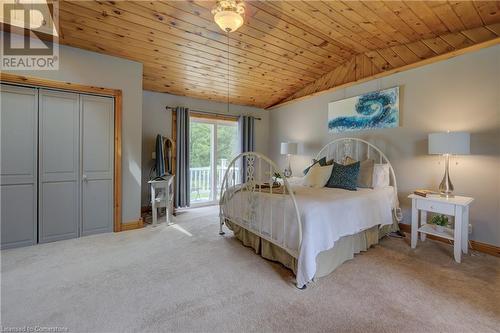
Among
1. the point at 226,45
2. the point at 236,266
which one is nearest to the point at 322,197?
the point at 236,266

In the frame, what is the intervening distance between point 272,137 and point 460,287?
4.65m

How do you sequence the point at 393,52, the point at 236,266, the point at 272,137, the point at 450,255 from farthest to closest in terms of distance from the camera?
1. the point at 272,137
2. the point at 393,52
3. the point at 450,255
4. the point at 236,266

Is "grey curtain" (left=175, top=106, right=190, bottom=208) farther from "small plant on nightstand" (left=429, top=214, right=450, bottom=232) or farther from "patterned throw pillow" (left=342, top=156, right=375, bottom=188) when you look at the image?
"small plant on nightstand" (left=429, top=214, right=450, bottom=232)

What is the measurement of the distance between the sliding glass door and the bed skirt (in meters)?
2.44

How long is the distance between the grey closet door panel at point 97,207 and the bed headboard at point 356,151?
12.3 ft

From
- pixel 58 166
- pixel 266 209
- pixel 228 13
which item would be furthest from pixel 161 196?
pixel 228 13

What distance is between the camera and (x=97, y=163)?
127 inches

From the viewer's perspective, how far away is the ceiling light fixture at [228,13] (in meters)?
2.27

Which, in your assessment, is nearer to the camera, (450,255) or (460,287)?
(460,287)

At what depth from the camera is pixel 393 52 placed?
3.50 metres

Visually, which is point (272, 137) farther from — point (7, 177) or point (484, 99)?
point (7, 177)

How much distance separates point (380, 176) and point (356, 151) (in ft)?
2.55

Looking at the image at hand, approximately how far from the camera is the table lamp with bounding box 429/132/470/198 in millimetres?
2504

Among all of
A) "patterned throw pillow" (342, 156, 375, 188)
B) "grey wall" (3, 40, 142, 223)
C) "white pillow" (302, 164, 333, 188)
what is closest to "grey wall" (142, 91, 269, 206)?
"grey wall" (3, 40, 142, 223)
